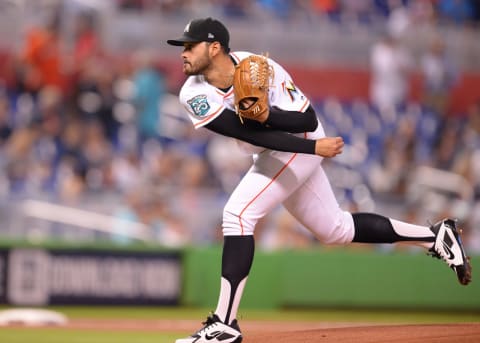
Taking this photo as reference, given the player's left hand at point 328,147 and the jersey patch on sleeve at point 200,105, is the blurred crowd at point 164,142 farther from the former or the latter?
the player's left hand at point 328,147

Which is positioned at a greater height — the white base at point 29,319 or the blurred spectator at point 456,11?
the blurred spectator at point 456,11

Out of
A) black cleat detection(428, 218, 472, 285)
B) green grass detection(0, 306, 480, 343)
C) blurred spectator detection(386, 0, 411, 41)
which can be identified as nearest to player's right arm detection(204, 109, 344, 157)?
black cleat detection(428, 218, 472, 285)

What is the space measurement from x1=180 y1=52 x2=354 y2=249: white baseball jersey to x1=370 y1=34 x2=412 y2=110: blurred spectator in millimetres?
9422

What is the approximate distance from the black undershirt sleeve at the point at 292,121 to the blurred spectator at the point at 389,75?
9.58 m

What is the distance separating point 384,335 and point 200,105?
179 centimetres

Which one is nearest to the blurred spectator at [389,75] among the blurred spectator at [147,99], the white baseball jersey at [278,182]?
the blurred spectator at [147,99]

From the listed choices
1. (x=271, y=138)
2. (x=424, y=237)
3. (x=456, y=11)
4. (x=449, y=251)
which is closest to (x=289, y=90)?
(x=271, y=138)

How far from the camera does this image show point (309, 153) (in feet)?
19.7

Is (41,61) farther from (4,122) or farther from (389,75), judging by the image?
(389,75)

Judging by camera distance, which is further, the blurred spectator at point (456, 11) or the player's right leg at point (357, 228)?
the blurred spectator at point (456, 11)

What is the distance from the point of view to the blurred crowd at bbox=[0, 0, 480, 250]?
11.8m

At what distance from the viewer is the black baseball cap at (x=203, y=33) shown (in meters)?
6.07

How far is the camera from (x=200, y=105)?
6.03 m

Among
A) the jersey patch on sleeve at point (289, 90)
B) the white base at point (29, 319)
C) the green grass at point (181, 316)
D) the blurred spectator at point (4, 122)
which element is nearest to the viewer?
the jersey patch on sleeve at point (289, 90)
